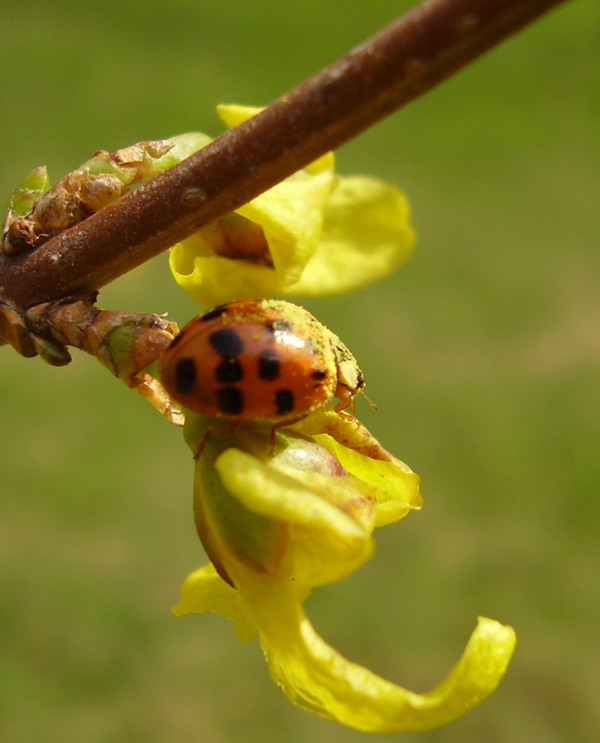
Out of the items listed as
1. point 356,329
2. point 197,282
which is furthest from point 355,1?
point 197,282

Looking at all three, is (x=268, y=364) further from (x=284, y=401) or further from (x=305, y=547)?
(x=305, y=547)

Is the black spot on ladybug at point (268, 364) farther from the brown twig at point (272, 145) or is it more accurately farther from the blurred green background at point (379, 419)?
the blurred green background at point (379, 419)

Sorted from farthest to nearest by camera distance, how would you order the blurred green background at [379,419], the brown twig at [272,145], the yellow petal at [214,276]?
Answer: the blurred green background at [379,419], the yellow petal at [214,276], the brown twig at [272,145]

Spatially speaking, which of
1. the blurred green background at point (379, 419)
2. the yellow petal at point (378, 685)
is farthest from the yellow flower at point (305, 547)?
the blurred green background at point (379, 419)

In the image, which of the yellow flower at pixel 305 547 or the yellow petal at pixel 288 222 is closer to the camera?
the yellow flower at pixel 305 547

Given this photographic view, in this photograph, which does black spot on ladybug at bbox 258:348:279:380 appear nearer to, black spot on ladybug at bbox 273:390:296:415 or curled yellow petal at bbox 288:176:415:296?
black spot on ladybug at bbox 273:390:296:415

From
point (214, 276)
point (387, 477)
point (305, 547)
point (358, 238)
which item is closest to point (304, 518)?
point (305, 547)
